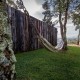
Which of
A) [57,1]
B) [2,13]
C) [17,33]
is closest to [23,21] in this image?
[17,33]

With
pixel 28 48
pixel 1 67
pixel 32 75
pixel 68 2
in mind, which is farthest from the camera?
pixel 68 2

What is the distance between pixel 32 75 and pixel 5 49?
252 centimetres

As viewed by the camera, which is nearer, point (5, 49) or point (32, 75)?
point (5, 49)

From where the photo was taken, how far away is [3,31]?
1.82 meters

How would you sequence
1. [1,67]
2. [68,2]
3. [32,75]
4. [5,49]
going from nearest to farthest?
[1,67], [5,49], [32,75], [68,2]

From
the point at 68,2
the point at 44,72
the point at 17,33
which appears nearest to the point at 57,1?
the point at 68,2

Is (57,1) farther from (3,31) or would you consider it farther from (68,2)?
(3,31)

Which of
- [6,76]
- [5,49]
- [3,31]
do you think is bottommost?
[6,76]

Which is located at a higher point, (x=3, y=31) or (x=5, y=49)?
(x=3, y=31)

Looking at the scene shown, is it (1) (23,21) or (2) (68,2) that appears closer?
(1) (23,21)

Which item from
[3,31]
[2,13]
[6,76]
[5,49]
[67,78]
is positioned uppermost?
[2,13]

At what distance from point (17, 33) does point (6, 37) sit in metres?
6.39

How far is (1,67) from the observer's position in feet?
5.50

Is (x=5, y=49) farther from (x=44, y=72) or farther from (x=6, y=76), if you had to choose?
(x=44, y=72)
